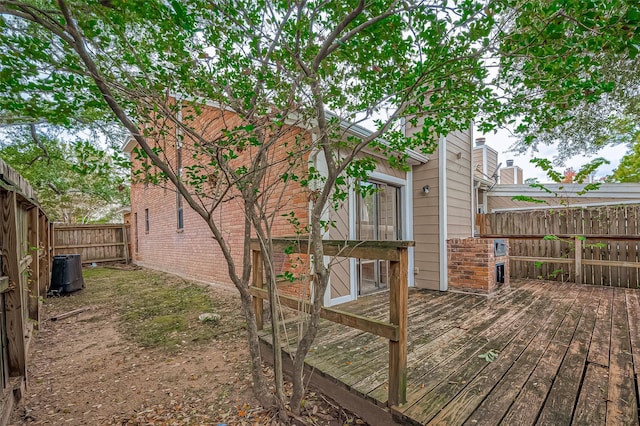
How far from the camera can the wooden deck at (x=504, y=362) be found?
6.33 ft

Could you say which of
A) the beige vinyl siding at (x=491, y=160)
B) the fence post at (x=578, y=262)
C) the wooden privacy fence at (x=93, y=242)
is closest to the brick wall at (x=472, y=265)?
the fence post at (x=578, y=262)

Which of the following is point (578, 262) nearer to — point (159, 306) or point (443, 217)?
point (443, 217)

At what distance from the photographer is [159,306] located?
5363 mm

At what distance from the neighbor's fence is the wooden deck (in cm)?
216

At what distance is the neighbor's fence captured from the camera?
6000 mm

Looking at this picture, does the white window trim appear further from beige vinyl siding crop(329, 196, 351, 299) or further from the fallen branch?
the fallen branch

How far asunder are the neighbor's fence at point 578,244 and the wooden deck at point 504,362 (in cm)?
216

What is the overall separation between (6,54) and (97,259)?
12.1 metres

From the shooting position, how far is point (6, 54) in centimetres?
183

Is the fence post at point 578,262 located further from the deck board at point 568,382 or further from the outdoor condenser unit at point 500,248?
the deck board at point 568,382

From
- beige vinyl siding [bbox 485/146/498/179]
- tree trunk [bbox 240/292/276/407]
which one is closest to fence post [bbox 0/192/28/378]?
tree trunk [bbox 240/292/276/407]

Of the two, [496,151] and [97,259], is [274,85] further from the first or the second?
[496,151]

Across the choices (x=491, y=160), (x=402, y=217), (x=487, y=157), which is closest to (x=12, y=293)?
(x=402, y=217)

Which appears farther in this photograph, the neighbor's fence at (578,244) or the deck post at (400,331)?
the neighbor's fence at (578,244)
